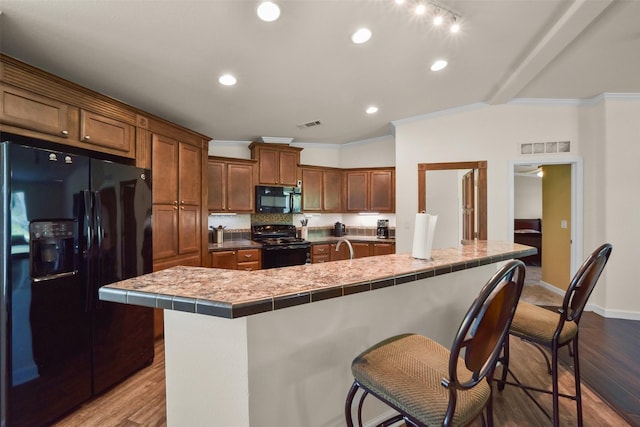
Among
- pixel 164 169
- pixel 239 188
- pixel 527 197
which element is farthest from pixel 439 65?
pixel 527 197

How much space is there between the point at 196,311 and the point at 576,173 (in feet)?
15.3

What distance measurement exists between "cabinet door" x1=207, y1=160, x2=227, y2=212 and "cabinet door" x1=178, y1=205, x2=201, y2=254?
0.77m

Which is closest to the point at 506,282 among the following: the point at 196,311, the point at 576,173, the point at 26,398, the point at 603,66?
the point at 196,311

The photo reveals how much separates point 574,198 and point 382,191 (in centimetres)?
261

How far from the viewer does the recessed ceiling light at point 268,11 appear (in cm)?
179

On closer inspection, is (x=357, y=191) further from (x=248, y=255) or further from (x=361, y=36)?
(x=361, y=36)

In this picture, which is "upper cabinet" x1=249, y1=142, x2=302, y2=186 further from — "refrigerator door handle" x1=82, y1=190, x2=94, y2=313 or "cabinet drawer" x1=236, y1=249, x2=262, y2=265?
"refrigerator door handle" x1=82, y1=190, x2=94, y2=313

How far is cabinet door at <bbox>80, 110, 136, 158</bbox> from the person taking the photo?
2.33 meters

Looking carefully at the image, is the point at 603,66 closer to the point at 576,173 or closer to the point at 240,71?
the point at 576,173

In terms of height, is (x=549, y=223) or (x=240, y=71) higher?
(x=240, y=71)

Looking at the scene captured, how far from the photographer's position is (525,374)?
226 centimetres

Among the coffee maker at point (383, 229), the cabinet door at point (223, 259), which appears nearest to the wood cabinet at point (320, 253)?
the coffee maker at point (383, 229)

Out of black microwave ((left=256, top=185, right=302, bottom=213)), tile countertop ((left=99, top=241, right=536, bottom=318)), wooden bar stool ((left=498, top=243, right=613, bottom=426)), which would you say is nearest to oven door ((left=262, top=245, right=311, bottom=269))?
black microwave ((left=256, top=185, right=302, bottom=213))

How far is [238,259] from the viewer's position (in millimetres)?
4031
